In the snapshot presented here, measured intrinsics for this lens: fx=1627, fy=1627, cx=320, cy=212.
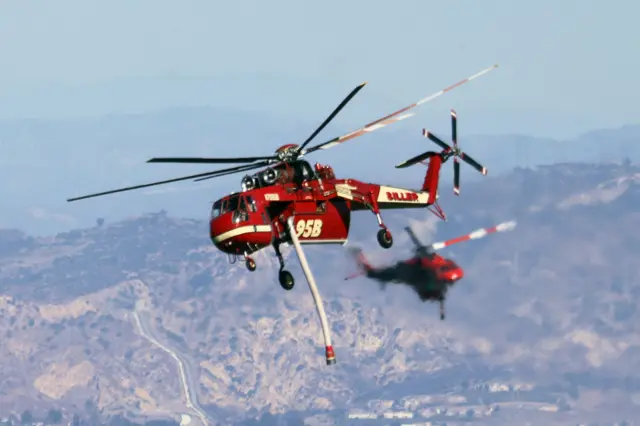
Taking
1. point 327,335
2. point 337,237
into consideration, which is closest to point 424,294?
point 337,237

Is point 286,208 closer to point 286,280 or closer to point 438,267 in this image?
point 286,280

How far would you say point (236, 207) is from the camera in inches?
4469

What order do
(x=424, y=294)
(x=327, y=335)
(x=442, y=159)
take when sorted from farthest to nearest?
1. (x=424, y=294)
2. (x=442, y=159)
3. (x=327, y=335)

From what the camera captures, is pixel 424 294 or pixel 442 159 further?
pixel 424 294

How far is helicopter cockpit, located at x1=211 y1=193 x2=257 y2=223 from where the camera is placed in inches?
4461

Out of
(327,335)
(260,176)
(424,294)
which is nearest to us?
(327,335)

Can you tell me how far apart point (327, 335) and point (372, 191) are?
1858 centimetres

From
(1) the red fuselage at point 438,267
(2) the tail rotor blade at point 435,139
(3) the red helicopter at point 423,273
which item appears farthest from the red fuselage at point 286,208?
(1) the red fuselage at point 438,267

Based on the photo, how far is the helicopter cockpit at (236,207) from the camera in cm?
11331

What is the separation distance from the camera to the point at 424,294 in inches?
6024

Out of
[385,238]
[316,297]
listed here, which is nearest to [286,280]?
[316,297]

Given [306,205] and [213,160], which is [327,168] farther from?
[213,160]

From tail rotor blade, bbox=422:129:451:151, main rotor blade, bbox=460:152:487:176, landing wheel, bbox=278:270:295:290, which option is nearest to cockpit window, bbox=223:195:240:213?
landing wheel, bbox=278:270:295:290

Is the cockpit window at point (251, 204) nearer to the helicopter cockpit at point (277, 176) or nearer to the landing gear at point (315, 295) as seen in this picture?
the helicopter cockpit at point (277, 176)
